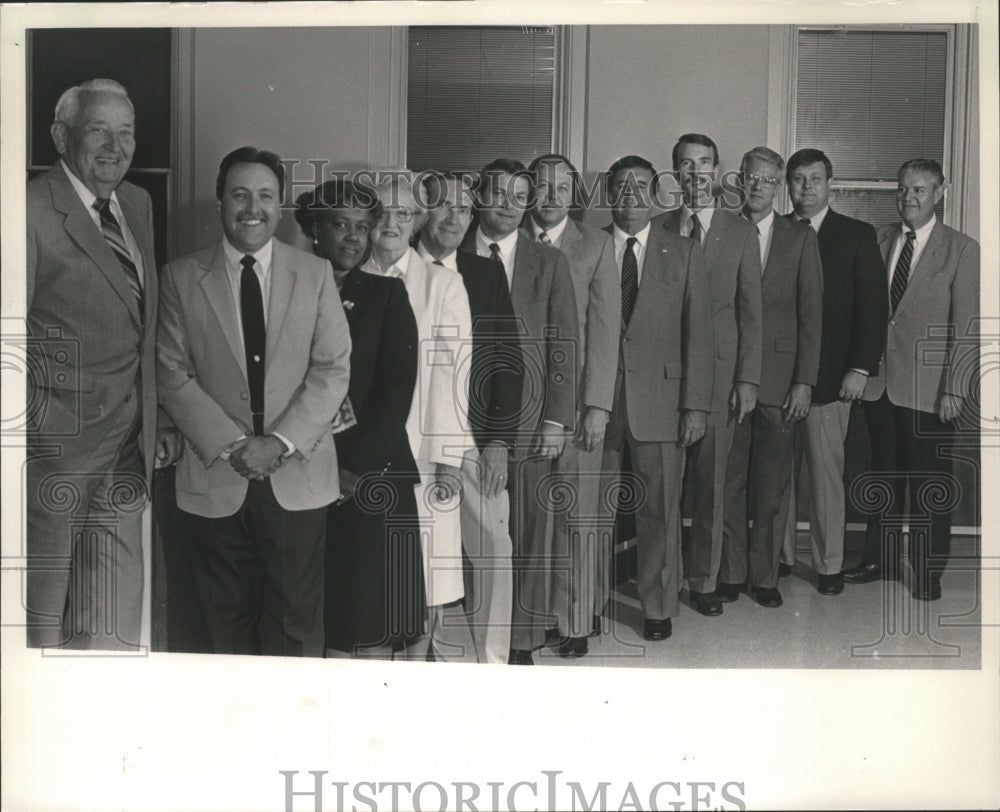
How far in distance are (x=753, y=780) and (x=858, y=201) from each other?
1.57 meters

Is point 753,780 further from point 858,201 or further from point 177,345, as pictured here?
point 177,345

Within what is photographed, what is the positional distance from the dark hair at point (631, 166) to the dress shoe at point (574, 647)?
1207mm

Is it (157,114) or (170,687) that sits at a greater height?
(157,114)

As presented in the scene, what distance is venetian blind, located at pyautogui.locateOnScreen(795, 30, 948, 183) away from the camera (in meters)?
3.05

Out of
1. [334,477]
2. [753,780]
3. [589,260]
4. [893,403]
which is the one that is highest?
[589,260]

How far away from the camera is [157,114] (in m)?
3.10

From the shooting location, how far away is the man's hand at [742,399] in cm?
308

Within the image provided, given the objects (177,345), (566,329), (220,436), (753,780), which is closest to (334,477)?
(220,436)

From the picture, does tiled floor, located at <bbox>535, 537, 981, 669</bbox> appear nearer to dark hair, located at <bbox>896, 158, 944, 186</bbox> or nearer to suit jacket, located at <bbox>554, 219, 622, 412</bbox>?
suit jacket, located at <bbox>554, 219, 622, 412</bbox>

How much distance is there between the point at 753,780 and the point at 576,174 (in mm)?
1683

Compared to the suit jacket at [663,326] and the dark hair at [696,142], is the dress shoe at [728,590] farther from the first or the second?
the dark hair at [696,142]

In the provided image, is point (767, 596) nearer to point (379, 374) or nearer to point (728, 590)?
point (728, 590)

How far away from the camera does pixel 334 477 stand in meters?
3.11

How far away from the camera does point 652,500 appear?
3092 millimetres
